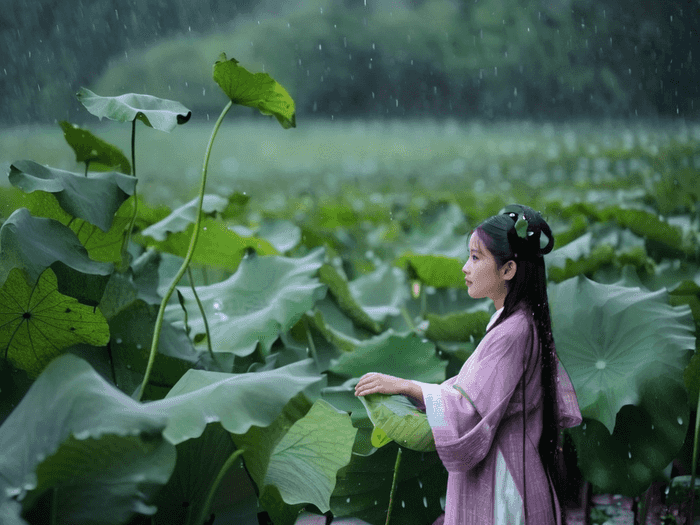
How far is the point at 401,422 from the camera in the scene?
1.71 ft

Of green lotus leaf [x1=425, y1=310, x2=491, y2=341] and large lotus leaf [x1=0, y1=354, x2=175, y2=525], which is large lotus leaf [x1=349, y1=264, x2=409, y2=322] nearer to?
green lotus leaf [x1=425, y1=310, x2=491, y2=341]

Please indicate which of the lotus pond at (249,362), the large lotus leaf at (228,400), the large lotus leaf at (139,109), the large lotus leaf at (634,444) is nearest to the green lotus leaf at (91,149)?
the lotus pond at (249,362)

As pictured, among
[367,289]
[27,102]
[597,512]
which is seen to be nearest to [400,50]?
[27,102]

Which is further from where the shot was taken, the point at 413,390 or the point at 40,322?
the point at 40,322

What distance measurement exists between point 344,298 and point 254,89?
1.84 ft

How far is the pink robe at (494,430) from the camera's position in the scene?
0.52m

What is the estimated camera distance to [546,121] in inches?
190

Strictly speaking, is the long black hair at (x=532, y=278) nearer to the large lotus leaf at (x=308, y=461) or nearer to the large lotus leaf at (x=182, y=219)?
the large lotus leaf at (x=308, y=461)

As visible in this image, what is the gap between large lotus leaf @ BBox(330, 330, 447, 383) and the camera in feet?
2.86

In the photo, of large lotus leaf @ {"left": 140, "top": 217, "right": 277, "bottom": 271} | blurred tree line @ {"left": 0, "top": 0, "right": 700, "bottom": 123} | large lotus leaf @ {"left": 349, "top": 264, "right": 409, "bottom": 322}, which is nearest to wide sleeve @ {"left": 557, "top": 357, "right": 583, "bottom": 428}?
large lotus leaf @ {"left": 140, "top": 217, "right": 277, "bottom": 271}

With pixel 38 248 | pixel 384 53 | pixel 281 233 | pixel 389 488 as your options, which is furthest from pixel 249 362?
pixel 384 53

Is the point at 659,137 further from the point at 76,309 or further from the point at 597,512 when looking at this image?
the point at 76,309

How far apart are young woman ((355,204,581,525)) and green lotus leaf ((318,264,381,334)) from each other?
21.5 inches

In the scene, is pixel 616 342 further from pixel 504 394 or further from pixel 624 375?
pixel 504 394
